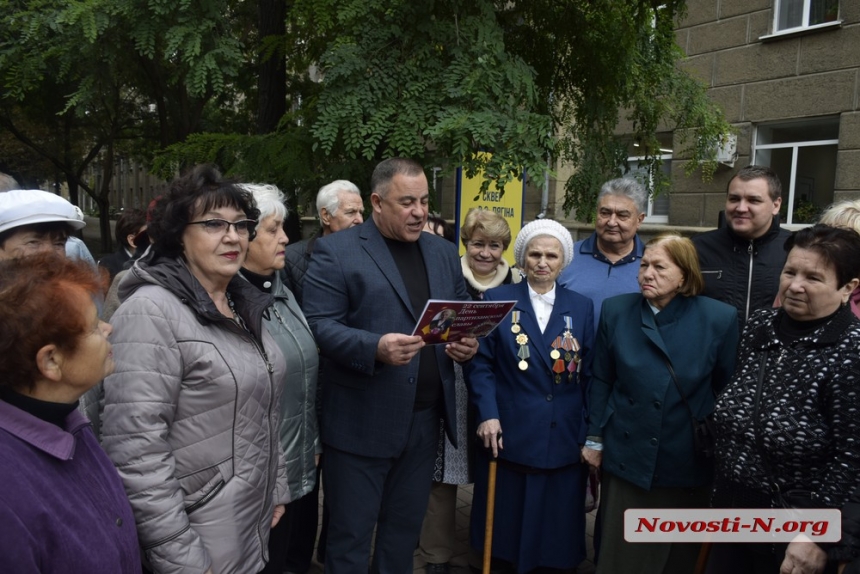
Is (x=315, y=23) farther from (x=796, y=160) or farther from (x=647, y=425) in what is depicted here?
(x=796, y=160)

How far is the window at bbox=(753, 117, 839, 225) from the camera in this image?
9.63 m

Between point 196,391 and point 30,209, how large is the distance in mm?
1171

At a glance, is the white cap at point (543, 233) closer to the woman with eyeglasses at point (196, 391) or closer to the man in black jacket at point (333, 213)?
the man in black jacket at point (333, 213)

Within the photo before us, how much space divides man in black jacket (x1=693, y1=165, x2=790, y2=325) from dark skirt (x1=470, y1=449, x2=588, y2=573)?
4.25ft

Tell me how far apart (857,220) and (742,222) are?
737 mm

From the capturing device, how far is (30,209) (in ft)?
8.36

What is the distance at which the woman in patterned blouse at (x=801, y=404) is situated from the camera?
2.14m

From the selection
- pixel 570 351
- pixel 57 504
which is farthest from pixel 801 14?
pixel 57 504

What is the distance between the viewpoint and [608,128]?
6262mm

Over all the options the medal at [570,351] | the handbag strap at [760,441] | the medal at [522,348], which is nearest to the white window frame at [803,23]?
the medal at [570,351]

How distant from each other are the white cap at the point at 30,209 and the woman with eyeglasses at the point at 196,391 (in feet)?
2.02

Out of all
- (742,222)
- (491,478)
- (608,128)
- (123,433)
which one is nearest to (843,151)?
(608,128)

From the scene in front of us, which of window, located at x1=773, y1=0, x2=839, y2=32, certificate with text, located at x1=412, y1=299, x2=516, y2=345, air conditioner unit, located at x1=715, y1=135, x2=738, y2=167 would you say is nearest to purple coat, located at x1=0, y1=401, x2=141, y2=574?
certificate with text, located at x1=412, y1=299, x2=516, y2=345

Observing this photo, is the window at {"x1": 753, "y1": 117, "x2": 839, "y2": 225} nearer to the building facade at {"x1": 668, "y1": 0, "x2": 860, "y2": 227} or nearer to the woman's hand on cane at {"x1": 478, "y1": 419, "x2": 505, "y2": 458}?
the building facade at {"x1": 668, "y1": 0, "x2": 860, "y2": 227}
